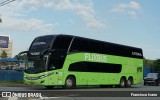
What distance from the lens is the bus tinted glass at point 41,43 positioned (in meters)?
26.9

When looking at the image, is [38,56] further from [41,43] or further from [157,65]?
[157,65]

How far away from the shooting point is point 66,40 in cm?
2755

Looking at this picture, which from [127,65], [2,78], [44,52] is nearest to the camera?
[44,52]

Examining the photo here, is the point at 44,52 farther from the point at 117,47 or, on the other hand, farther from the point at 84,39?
the point at 117,47

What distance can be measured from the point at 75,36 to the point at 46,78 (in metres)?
4.14

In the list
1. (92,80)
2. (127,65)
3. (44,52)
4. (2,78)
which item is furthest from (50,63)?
(2,78)

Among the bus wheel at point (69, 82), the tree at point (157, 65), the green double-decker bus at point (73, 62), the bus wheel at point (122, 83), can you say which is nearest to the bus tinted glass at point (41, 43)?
the green double-decker bus at point (73, 62)

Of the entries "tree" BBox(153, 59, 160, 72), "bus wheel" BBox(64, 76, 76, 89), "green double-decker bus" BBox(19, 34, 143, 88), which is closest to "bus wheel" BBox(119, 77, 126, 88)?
"green double-decker bus" BBox(19, 34, 143, 88)

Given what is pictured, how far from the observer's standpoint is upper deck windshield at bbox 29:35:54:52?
2691 cm

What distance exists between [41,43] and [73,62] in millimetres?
2877

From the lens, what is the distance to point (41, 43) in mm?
27422

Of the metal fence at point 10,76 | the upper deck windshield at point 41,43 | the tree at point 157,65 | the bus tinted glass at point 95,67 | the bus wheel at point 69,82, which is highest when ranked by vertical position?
the tree at point 157,65

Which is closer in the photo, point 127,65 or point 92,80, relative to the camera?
point 92,80

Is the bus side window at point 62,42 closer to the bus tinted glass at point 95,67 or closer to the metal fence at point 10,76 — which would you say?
the bus tinted glass at point 95,67
